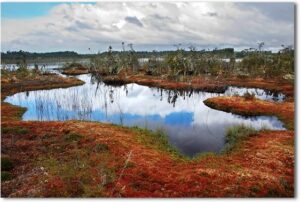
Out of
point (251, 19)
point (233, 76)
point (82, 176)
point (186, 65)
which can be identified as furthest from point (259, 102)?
point (186, 65)

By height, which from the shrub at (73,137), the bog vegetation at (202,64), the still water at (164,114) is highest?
the bog vegetation at (202,64)

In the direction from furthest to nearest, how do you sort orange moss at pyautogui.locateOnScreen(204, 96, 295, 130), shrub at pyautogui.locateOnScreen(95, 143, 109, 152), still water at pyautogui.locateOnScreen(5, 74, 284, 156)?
orange moss at pyautogui.locateOnScreen(204, 96, 295, 130), still water at pyautogui.locateOnScreen(5, 74, 284, 156), shrub at pyautogui.locateOnScreen(95, 143, 109, 152)

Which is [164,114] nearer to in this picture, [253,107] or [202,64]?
[253,107]

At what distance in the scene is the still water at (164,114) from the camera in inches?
787

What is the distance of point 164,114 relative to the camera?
2653 cm

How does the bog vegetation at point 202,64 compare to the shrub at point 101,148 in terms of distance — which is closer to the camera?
the shrub at point 101,148

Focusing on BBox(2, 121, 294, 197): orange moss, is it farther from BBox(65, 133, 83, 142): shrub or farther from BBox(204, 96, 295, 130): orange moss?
BBox(204, 96, 295, 130): orange moss

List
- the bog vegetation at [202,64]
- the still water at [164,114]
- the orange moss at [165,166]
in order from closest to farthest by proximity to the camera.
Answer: the orange moss at [165,166]
the still water at [164,114]
the bog vegetation at [202,64]

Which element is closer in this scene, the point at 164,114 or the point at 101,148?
the point at 101,148

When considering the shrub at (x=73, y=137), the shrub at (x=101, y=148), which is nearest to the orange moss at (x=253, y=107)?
the shrub at (x=101, y=148)

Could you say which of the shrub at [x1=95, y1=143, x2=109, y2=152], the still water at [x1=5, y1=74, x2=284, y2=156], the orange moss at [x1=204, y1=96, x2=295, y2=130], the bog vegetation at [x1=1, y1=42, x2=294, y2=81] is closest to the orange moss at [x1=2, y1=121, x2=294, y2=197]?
the shrub at [x1=95, y1=143, x2=109, y2=152]

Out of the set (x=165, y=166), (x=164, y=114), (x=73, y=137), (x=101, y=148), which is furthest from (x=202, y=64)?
(x=165, y=166)

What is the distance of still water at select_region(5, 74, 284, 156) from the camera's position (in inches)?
787

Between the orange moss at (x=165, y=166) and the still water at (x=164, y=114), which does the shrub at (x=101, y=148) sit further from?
the still water at (x=164, y=114)
